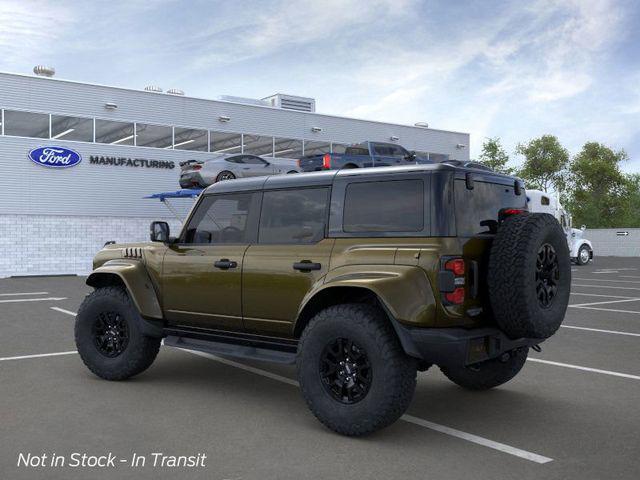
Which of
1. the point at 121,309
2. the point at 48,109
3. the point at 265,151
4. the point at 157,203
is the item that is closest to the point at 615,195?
the point at 265,151

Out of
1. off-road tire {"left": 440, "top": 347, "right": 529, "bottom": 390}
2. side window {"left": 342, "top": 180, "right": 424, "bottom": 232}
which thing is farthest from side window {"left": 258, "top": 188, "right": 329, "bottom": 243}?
off-road tire {"left": 440, "top": 347, "right": 529, "bottom": 390}

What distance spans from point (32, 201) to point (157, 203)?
513 cm

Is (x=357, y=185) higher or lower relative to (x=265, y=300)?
higher

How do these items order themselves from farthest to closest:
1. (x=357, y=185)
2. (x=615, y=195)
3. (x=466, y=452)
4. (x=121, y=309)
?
(x=615, y=195) → (x=121, y=309) → (x=357, y=185) → (x=466, y=452)

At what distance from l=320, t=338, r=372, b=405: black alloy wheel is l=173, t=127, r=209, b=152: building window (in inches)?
1004

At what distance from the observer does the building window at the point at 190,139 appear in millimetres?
29031

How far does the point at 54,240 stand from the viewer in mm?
26328

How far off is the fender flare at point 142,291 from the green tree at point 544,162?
61066mm

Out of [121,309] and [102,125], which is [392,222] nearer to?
[121,309]

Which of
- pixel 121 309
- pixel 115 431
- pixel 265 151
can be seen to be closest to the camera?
pixel 115 431

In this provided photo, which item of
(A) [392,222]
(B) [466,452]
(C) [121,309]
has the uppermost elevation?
(A) [392,222]

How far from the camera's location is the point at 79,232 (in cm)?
2689

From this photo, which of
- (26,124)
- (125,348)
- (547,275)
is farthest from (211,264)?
(26,124)

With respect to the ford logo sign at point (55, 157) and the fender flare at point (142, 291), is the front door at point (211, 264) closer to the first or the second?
the fender flare at point (142, 291)
